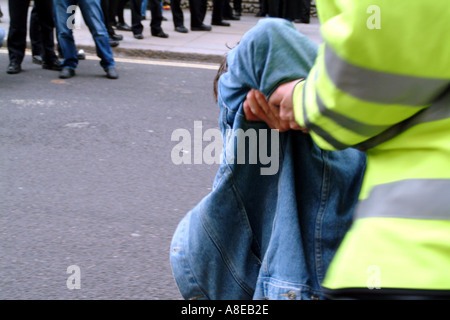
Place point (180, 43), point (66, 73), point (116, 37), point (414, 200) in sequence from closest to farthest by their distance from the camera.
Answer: point (414, 200)
point (66, 73)
point (116, 37)
point (180, 43)

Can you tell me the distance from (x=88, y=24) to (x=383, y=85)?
6029 mm

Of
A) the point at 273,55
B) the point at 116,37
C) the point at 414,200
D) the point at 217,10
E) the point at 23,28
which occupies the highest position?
the point at 273,55

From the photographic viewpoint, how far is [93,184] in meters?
3.66

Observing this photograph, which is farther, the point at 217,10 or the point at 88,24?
the point at 217,10

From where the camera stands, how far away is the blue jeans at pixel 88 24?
6293mm

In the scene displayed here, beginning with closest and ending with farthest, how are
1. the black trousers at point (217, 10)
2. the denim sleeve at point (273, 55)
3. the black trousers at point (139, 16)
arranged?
the denim sleeve at point (273, 55) < the black trousers at point (139, 16) < the black trousers at point (217, 10)

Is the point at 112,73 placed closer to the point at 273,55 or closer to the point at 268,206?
the point at 268,206

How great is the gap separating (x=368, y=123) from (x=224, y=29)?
31.6 feet

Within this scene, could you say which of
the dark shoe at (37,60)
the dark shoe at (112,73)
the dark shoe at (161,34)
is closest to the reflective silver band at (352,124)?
the dark shoe at (112,73)

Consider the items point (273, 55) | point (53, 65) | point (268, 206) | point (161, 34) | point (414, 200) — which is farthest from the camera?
point (161, 34)

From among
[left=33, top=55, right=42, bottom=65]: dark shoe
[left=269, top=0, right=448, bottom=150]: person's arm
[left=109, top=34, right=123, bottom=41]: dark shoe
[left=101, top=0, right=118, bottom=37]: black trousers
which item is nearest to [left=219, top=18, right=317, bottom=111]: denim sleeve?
[left=269, top=0, right=448, bottom=150]: person's arm

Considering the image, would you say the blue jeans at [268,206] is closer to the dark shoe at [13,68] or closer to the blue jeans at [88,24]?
the blue jeans at [88,24]

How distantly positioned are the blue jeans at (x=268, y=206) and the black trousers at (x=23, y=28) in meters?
5.55

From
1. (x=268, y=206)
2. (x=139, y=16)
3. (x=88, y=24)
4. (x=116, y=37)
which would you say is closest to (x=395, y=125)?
(x=268, y=206)
